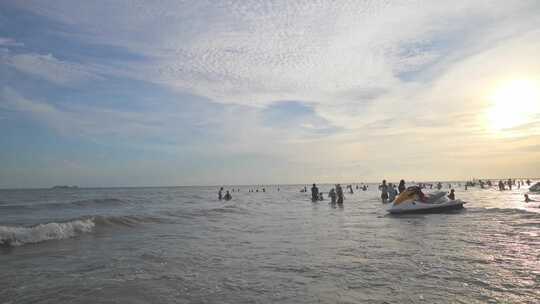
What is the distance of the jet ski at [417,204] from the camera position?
71.3 ft

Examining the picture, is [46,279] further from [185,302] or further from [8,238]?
[8,238]

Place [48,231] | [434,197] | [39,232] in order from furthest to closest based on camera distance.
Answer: [434,197] → [48,231] → [39,232]

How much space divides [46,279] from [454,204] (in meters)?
22.1

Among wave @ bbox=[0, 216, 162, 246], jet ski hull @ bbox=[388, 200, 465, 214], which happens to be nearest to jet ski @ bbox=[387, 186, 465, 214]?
jet ski hull @ bbox=[388, 200, 465, 214]

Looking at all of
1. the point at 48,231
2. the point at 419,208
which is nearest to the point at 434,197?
the point at 419,208

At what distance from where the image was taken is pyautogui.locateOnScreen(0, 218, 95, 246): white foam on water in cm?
1421

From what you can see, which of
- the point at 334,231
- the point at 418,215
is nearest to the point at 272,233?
the point at 334,231

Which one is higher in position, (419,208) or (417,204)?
(417,204)

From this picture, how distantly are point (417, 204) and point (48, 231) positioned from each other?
771 inches

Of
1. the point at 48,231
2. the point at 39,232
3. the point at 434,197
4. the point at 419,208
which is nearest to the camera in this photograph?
the point at 39,232

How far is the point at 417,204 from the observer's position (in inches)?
861

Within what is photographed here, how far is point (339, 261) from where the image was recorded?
9.49 metres

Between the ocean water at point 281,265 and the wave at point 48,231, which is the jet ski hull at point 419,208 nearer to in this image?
the ocean water at point 281,265

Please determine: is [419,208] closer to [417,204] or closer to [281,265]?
[417,204]
